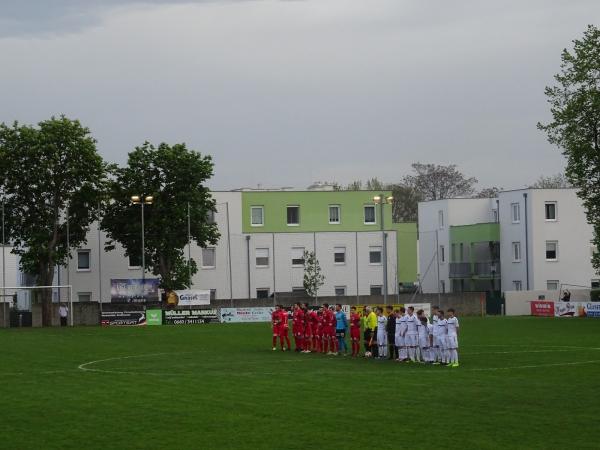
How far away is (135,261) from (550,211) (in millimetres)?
37636

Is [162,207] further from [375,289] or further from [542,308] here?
[542,308]

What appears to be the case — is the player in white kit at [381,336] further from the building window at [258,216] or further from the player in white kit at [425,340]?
the building window at [258,216]

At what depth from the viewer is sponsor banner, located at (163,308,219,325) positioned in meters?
79.2

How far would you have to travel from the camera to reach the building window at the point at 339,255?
4048 inches

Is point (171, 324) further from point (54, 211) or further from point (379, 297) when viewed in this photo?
point (379, 297)

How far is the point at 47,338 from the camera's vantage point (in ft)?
191

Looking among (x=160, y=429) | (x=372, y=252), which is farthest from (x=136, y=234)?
(x=160, y=429)

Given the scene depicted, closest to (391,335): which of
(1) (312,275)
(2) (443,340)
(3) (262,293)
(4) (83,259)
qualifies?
(2) (443,340)

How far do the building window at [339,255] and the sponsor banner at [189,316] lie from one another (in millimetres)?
23430

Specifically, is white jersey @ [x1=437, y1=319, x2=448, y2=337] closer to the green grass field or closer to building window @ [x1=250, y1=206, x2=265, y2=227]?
the green grass field

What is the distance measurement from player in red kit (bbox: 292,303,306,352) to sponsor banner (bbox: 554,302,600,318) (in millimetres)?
41133

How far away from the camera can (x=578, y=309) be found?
83.4m

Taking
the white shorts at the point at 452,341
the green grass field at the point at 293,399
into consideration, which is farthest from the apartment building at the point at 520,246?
the white shorts at the point at 452,341

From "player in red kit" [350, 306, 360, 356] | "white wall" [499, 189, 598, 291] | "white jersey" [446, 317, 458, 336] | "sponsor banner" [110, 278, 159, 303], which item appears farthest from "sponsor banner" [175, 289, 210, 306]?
"white jersey" [446, 317, 458, 336]
